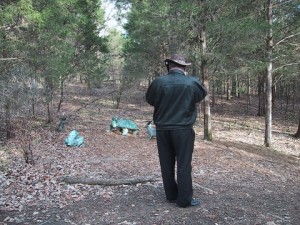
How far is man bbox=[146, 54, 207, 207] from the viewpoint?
4742 millimetres

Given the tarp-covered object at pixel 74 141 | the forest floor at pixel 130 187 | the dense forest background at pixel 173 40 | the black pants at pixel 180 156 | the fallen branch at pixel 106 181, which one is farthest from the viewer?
the tarp-covered object at pixel 74 141

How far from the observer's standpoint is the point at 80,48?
22328mm

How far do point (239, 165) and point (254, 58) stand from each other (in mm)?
5874

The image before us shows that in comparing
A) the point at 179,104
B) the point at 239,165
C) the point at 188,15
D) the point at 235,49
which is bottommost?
the point at 239,165

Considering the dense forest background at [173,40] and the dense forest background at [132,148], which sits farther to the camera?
the dense forest background at [173,40]

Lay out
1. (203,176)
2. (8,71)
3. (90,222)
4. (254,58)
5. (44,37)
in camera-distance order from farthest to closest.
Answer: (254,58) < (44,37) < (8,71) < (203,176) < (90,222)

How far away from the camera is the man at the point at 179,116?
474 cm

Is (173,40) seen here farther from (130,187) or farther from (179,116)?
(179,116)

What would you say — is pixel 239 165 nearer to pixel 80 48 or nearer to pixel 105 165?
pixel 105 165

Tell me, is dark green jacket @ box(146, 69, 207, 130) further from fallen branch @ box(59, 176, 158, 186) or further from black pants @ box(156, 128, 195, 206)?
fallen branch @ box(59, 176, 158, 186)

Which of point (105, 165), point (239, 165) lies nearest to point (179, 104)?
point (105, 165)

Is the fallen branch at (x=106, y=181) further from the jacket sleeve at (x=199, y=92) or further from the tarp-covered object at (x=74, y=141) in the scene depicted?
the tarp-covered object at (x=74, y=141)

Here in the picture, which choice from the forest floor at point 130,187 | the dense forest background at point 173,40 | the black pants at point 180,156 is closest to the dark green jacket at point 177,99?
the black pants at point 180,156

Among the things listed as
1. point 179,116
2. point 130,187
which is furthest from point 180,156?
point 130,187
